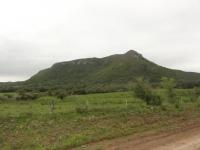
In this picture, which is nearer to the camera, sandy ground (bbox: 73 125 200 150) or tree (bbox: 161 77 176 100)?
sandy ground (bbox: 73 125 200 150)

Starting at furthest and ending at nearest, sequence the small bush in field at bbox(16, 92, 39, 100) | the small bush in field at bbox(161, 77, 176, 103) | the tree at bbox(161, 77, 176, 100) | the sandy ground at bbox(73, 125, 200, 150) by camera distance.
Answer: the small bush in field at bbox(16, 92, 39, 100), the tree at bbox(161, 77, 176, 100), the small bush in field at bbox(161, 77, 176, 103), the sandy ground at bbox(73, 125, 200, 150)

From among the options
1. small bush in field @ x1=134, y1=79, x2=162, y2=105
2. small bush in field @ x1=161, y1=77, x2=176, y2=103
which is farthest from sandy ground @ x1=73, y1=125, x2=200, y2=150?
small bush in field @ x1=134, y1=79, x2=162, y2=105

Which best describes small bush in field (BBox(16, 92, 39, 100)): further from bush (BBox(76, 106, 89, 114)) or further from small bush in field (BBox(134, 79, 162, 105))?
bush (BBox(76, 106, 89, 114))

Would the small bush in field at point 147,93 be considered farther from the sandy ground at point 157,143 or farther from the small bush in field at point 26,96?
the small bush in field at point 26,96

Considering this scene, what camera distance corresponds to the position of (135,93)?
141ft

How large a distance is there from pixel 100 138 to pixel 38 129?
4.21 metres

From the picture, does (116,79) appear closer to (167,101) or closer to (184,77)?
(184,77)

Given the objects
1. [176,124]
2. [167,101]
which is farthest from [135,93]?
[176,124]

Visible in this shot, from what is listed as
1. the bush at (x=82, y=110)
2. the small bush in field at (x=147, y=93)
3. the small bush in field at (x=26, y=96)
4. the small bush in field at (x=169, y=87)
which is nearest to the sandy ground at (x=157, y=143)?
the bush at (x=82, y=110)

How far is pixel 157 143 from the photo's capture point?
55.8 ft

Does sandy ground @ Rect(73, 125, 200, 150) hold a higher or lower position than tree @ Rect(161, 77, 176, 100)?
lower

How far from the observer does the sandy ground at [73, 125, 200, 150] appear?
1600cm

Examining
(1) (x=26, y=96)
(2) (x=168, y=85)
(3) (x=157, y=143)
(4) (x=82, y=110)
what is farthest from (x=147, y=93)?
(3) (x=157, y=143)

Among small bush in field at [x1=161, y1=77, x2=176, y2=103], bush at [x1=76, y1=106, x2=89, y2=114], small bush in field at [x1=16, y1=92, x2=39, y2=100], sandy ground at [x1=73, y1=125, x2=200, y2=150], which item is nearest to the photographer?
sandy ground at [x1=73, y1=125, x2=200, y2=150]
